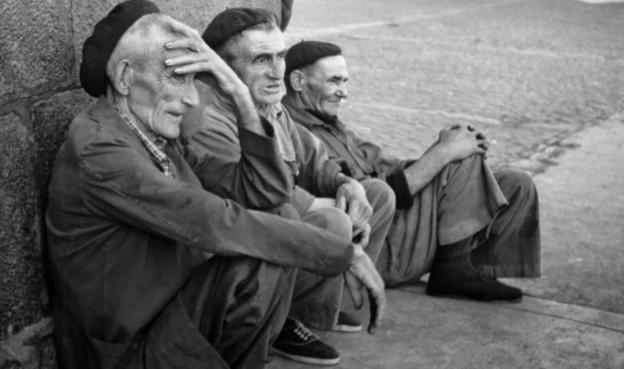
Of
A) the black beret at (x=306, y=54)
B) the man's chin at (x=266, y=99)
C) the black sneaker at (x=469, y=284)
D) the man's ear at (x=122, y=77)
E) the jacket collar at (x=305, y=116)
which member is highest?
the man's ear at (x=122, y=77)

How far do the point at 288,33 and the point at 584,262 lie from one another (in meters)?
9.01

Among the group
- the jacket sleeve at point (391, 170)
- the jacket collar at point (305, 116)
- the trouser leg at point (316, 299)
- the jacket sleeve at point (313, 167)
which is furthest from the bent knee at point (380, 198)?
the trouser leg at point (316, 299)

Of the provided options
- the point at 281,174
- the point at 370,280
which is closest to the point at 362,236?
the point at 370,280

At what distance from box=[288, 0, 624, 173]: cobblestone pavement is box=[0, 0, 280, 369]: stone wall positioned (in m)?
4.81

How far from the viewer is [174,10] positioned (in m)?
4.32

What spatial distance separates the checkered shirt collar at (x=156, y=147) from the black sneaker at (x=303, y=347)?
0.98 meters

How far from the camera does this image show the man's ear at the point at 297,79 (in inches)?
189

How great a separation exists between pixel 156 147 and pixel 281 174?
0.44m

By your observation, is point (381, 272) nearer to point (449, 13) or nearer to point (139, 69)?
point (139, 69)

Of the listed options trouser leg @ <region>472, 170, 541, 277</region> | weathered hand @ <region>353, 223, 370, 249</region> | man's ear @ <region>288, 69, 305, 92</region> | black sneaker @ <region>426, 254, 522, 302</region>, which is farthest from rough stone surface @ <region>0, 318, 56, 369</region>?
trouser leg @ <region>472, 170, 541, 277</region>

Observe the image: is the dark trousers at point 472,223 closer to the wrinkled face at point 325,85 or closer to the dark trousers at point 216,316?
the wrinkled face at point 325,85

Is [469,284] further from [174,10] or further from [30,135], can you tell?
[30,135]

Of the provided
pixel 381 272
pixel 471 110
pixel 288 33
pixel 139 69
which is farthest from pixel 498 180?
pixel 288 33

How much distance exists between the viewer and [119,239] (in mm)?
3266
